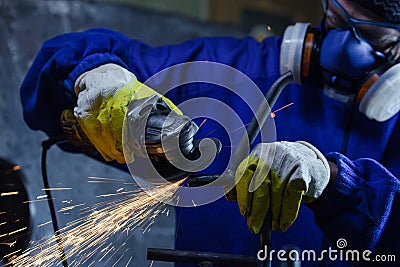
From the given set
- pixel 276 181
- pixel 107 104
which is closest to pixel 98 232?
pixel 107 104

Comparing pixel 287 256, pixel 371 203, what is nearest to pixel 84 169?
pixel 287 256

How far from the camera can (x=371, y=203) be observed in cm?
85

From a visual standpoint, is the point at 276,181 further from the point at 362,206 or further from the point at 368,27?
the point at 368,27

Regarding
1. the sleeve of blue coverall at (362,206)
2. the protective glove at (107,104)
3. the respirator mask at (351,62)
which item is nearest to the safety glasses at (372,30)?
the respirator mask at (351,62)

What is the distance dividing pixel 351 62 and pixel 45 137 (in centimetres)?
83

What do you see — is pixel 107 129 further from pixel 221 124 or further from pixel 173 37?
pixel 173 37

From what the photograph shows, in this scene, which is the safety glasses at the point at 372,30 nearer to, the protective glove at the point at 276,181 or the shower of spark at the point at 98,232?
the protective glove at the point at 276,181

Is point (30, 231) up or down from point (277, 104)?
down

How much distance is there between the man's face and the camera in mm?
1016

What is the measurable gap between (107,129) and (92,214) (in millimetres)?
392

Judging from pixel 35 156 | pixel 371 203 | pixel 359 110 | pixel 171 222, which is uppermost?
pixel 359 110

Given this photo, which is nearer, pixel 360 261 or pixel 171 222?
pixel 360 261

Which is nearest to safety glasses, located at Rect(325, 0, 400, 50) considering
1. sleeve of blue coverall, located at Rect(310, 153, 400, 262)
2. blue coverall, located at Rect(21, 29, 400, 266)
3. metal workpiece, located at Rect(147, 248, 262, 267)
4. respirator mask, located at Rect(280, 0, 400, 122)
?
respirator mask, located at Rect(280, 0, 400, 122)

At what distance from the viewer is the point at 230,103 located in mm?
1172
